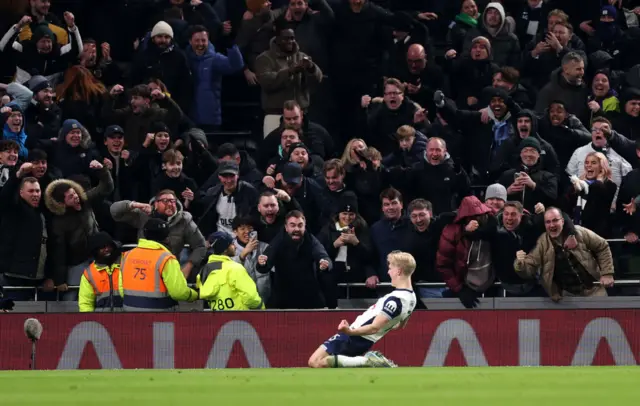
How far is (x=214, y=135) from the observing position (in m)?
23.9

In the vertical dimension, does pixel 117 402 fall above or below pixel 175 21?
below

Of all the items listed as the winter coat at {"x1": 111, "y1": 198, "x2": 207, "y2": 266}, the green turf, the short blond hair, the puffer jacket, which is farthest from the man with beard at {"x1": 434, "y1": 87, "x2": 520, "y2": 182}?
the green turf

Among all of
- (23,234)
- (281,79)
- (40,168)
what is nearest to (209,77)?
(281,79)

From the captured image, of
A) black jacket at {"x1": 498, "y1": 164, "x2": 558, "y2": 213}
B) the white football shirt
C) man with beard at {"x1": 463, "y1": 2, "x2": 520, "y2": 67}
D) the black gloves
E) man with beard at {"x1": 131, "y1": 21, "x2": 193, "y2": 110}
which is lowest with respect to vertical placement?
the black gloves

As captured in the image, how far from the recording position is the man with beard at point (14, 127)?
21016 mm

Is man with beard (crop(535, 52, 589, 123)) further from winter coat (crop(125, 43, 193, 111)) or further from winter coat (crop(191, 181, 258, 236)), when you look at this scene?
winter coat (crop(125, 43, 193, 111))

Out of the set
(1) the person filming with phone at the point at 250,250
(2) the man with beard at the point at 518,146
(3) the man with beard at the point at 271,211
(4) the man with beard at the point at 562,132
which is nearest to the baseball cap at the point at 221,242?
(1) the person filming with phone at the point at 250,250

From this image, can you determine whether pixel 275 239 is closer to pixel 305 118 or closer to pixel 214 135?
pixel 305 118

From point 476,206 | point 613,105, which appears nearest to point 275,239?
point 476,206

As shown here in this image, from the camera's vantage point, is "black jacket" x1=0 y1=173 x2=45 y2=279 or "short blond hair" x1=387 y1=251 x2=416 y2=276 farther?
"black jacket" x1=0 y1=173 x2=45 y2=279

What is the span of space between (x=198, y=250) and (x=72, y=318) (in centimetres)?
172

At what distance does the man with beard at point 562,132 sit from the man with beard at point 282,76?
3.28 meters

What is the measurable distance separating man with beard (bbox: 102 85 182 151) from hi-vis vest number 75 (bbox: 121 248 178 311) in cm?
375

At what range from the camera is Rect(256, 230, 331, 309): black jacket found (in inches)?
734
